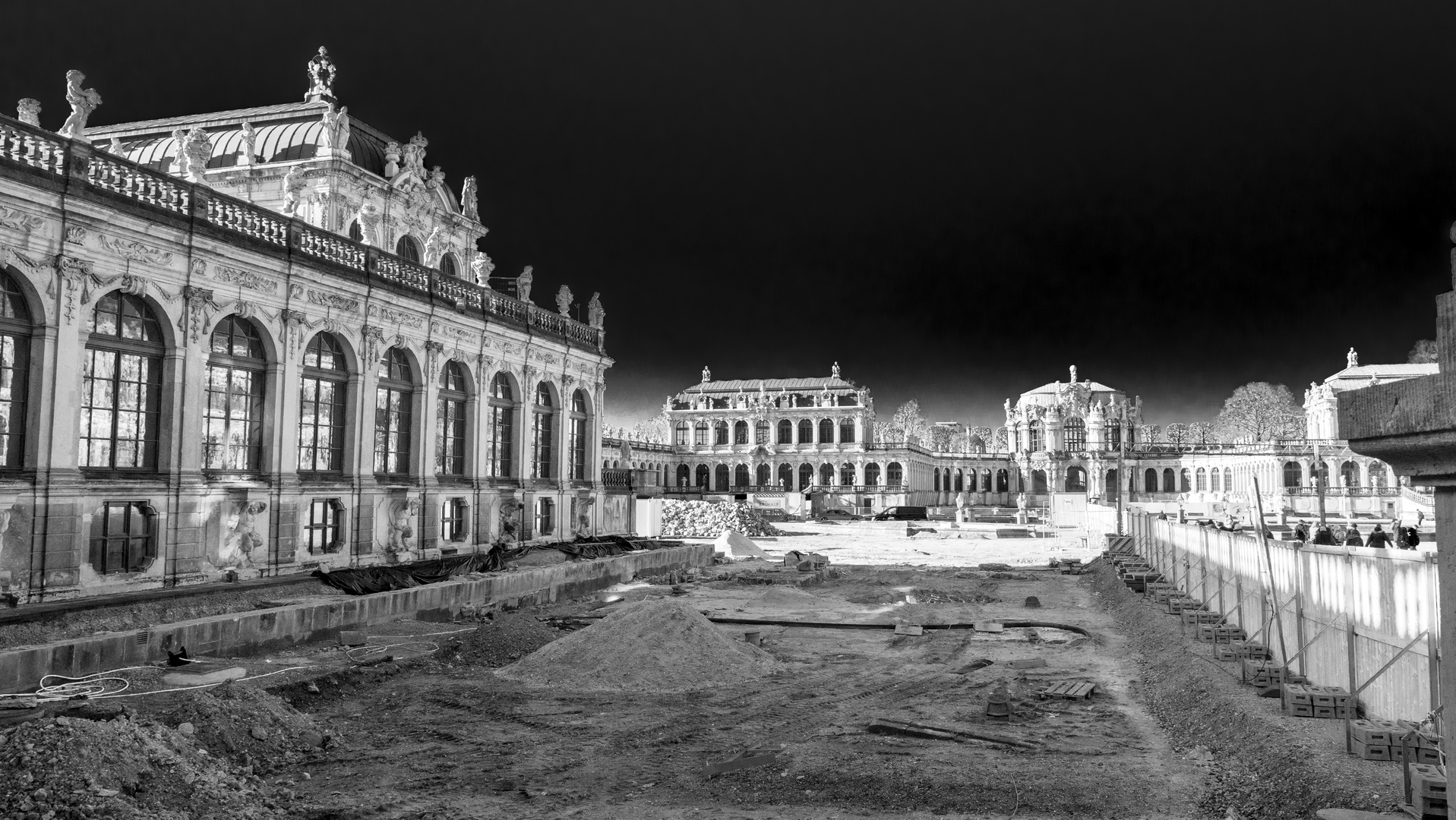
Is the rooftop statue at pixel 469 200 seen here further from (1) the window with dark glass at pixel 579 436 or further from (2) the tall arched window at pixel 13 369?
(2) the tall arched window at pixel 13 369

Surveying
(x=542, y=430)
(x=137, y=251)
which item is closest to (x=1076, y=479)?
(x=542, y=430)

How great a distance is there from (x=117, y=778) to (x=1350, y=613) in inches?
494

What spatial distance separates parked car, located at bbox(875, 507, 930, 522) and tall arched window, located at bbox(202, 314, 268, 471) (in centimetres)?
6972

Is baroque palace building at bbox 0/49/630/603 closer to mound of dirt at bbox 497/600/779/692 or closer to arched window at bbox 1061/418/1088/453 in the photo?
mound of dirt at bbox 497/600/779/692

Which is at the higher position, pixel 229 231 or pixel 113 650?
pixel 229 231

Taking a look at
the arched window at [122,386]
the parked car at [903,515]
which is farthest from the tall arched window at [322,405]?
the parked car at [903,515]

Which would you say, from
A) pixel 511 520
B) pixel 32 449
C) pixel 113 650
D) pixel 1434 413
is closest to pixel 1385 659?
pixel 1434 413

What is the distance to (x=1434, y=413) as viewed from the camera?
418cm

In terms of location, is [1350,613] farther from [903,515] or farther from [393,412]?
[903,515]

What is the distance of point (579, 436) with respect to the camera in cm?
3572

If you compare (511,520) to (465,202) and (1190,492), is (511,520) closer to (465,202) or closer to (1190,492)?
(465,202)

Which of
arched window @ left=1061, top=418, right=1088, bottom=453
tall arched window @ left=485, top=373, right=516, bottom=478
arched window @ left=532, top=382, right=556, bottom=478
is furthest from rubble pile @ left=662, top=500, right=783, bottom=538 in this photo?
arched window @ left=1061, top=418, right=1088, bottom=453

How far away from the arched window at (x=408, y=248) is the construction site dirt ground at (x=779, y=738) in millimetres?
15119

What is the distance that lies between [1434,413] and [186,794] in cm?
968
